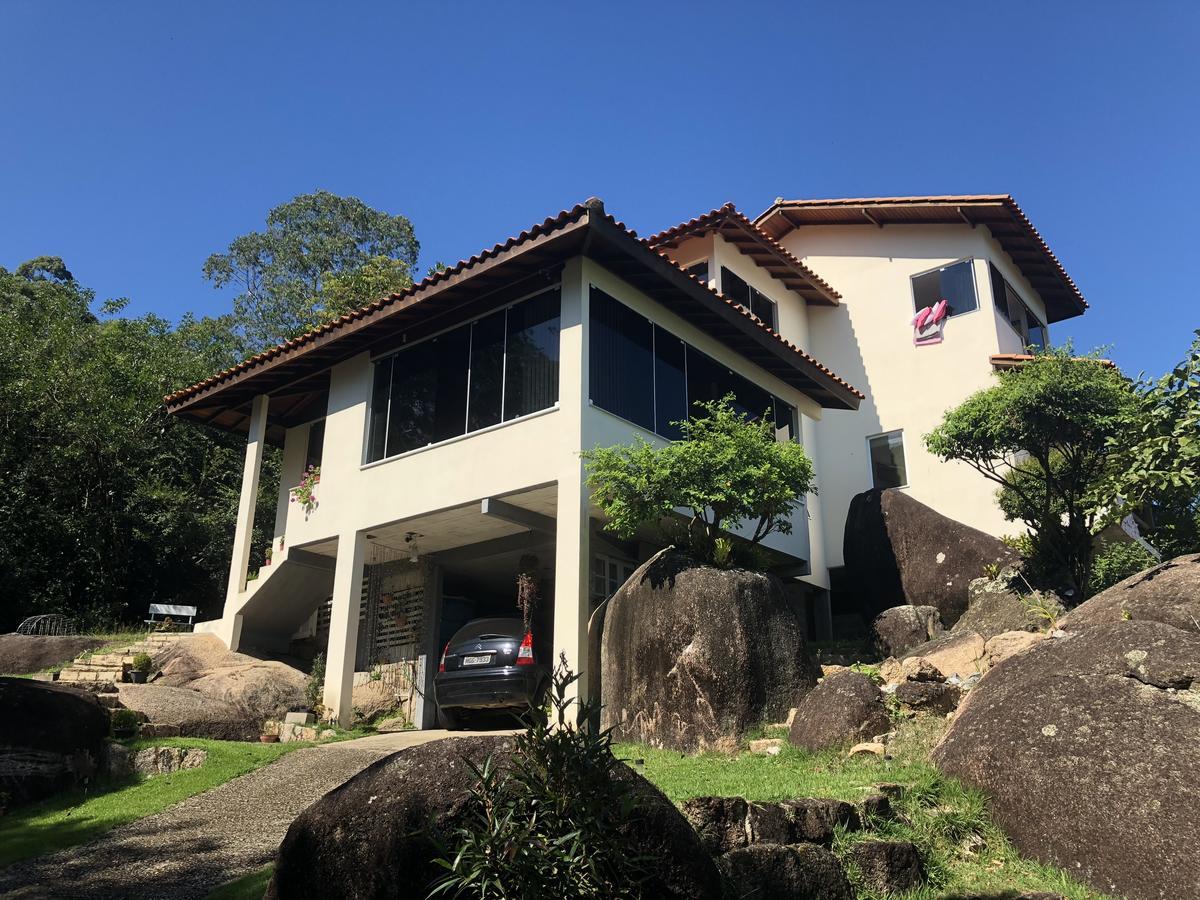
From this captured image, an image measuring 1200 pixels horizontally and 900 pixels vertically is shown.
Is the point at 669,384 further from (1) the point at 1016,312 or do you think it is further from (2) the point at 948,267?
(1) the point at 1016,312

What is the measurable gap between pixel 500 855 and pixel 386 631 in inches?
466

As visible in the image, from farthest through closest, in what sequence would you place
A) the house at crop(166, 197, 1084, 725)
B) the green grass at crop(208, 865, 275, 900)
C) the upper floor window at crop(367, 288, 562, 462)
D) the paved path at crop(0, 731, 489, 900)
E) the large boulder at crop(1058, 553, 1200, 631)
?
the upper floor window at crop(367, 288, 562, 462) → the house at crop(166, 197, 1084, 725) → the large boulder at crop(1058, 553, 1200, 631) → the paved path at crop(0, 731, 489, 900) → the green grass at crop(208, 865, 275, 900)

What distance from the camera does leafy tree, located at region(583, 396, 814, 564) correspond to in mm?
10938

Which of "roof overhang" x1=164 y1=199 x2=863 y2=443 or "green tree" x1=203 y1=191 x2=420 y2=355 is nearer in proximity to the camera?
"roof overhang" x1=164 y1=199 x2=863 y2=443

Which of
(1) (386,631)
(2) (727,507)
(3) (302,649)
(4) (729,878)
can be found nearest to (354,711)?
(1) (386,631)

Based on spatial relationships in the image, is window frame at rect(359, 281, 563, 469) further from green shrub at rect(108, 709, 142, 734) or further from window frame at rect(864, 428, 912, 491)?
window frame at rect(864, 428, 912, 491)

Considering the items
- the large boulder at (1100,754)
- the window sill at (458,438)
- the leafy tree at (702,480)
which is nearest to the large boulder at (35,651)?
the window sill at (458,438)

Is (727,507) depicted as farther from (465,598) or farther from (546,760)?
(546,760)

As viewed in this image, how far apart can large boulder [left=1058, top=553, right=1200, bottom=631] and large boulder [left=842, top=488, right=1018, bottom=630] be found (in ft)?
Answer: 17.2

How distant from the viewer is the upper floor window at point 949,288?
18266 mm

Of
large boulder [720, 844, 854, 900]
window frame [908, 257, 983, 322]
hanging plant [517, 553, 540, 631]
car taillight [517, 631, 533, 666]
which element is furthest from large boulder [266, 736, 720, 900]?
window frame [908, 257, 983, 322]

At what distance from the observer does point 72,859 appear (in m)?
6.45

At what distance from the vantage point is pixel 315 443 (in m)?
17.1

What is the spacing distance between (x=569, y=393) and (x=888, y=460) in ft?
29.2
